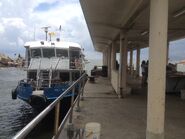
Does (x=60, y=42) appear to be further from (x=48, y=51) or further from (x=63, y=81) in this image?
(x=63, y=81)

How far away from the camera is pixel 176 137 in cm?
850

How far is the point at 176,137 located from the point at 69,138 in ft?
8.39

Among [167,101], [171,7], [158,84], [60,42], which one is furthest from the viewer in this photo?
[60,42]

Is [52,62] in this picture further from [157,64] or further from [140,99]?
[157,64]

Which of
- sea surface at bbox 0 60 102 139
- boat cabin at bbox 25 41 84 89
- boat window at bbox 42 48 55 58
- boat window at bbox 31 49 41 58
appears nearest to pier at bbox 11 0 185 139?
sea surface at bbox 0 60 102 139

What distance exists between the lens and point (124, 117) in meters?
11.3

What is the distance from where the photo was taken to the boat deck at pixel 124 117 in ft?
29.2

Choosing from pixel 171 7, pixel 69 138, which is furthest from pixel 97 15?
pixel 69 138

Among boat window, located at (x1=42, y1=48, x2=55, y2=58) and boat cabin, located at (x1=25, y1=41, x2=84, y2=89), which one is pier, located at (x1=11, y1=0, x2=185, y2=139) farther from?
boat window, located at (x1=42, y1=48, x2=55, y2=58)

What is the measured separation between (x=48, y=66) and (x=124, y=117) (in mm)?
10732

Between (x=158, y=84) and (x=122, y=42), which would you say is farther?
(x=122, y=42)

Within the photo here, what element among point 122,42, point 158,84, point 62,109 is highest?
point 122,42

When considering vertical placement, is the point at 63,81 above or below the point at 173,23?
below

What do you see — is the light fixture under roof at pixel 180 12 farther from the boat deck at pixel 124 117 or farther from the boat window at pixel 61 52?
the boat window at pixel 61 52
